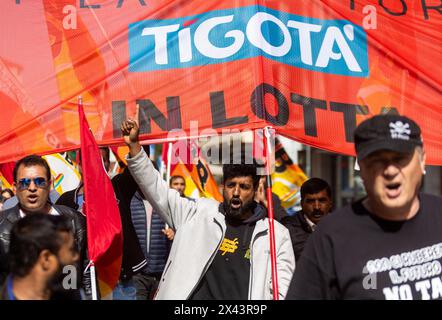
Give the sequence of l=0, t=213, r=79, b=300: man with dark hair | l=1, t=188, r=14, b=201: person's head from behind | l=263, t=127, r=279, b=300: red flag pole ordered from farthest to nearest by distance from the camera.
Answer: l=1, t=188, r=14, b=201: person's head from behind
l=263, t=127, r=279, b=300: red flag pole
l=0, t=213, r=79, b=300: man with dark hair

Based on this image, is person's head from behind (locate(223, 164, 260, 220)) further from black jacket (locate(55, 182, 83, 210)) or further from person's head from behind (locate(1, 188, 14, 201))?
person's head from behind (locate(1, 188, 14, 201))

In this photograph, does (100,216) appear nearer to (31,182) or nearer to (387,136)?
(31,182)

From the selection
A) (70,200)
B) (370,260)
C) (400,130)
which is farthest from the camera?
(70,200)

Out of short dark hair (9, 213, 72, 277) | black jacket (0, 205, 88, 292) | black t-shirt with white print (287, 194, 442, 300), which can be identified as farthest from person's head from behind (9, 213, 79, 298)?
black jacket (0, 205, 88, 292)

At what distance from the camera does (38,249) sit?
3.48m

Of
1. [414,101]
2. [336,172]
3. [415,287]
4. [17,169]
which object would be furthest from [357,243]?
[336,172]

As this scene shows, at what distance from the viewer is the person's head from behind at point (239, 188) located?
5.70m

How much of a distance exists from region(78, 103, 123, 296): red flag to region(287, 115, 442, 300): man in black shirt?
2.25 m

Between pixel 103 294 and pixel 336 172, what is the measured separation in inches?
566

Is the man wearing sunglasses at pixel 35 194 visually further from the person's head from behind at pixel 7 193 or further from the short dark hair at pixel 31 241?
the person's head from behind at pixel 7 193

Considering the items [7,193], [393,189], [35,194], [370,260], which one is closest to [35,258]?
[370,260]

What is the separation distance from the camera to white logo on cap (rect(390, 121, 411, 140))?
3.44m

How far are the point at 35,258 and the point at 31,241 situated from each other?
2.8 inches

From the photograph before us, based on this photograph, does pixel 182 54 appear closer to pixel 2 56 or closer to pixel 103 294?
pixel 2 56
